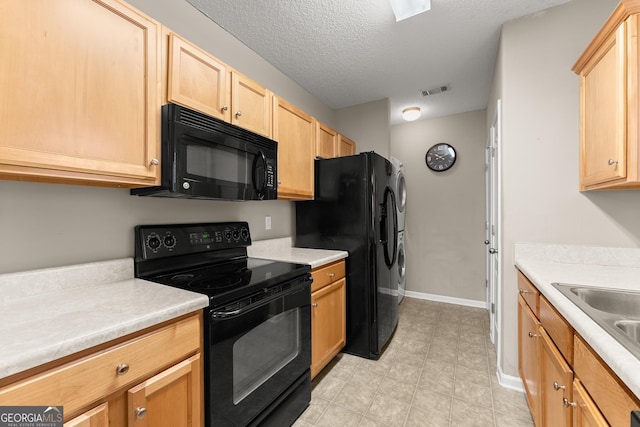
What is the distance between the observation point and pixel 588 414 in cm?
80

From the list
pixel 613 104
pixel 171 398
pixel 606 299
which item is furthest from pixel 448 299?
pixel 171 398

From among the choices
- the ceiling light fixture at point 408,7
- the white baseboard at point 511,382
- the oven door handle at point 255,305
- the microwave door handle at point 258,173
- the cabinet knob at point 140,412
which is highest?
the ceiling light fixture at point 408,7

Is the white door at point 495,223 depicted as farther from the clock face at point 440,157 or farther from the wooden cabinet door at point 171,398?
the wooden cabinet door at point 171,398

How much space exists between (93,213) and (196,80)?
0.85m

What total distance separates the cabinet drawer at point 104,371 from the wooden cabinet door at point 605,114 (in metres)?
2.06

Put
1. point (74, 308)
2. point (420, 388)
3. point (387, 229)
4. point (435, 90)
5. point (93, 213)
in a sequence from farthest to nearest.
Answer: point (435, 90)
point (387, 229)
point (420, 388)
point (93, 213)
point (74, 308)

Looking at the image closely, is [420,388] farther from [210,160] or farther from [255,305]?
[210,160]

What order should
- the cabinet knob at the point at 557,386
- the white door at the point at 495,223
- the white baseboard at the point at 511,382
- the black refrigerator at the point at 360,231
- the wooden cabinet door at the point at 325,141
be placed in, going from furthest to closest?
the wooden cabinet door at the point at 325,141
the black refrigerator at the point at 360,231
the white door at the point at 495,223
the white baseboard at the point at 511,382
the cabinet knob at the point at 557,386

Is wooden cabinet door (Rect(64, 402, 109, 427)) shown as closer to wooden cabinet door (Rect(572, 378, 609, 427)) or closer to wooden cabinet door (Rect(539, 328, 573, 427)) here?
wooden cabinet door (Rect(572, 378, 609, 427))

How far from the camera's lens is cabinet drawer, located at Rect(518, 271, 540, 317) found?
136 cm

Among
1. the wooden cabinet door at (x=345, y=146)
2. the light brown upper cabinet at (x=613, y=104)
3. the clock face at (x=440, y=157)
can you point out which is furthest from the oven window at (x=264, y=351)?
the clock face at (x=440, y=157)

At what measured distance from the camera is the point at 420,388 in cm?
190

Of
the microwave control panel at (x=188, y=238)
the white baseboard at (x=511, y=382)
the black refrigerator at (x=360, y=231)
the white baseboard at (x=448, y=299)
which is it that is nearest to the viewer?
the microwave control panel at (x=188, y=238)

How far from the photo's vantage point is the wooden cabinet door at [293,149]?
2.06 meters
